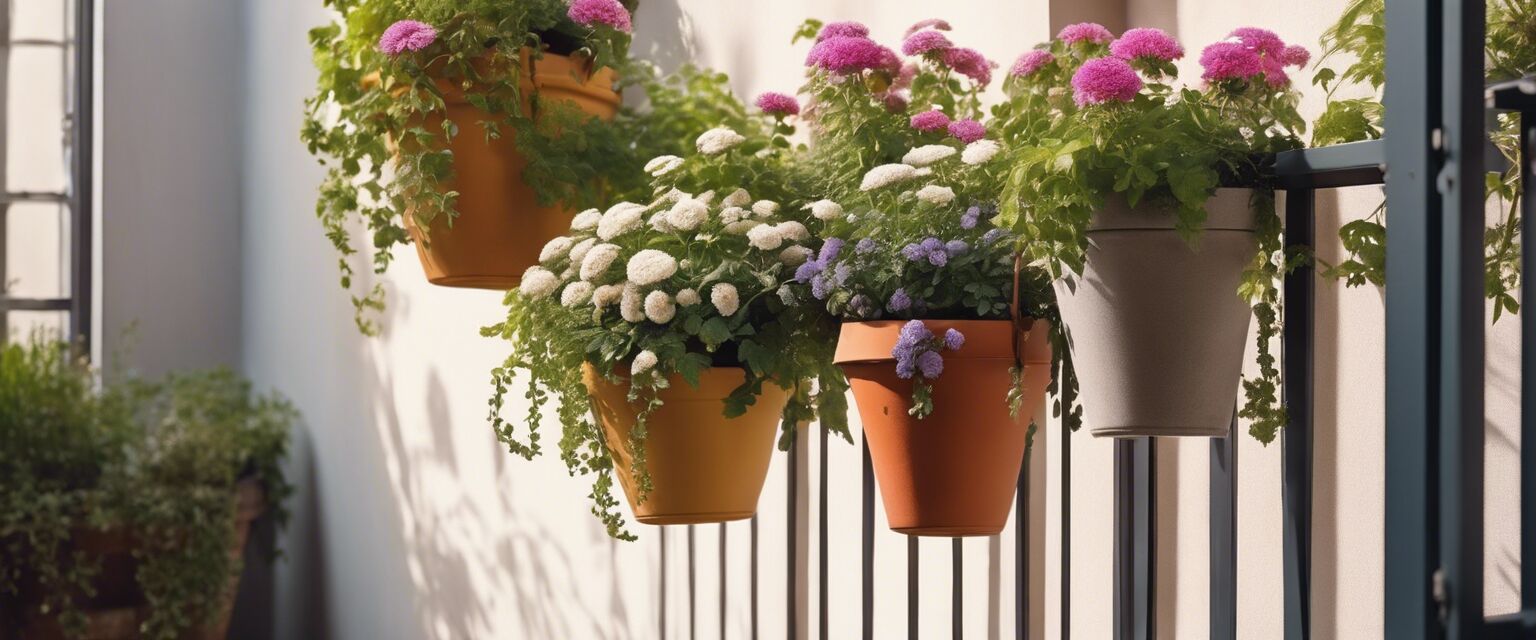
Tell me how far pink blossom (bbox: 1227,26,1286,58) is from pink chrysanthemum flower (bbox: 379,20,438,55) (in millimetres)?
941

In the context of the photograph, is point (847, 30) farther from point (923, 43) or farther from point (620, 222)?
point (620, 222)

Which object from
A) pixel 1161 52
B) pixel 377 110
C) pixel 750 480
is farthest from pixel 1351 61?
pixel 377 110

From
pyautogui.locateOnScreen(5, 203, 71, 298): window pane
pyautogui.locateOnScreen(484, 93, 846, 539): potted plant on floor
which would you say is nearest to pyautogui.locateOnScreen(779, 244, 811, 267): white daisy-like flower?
pyautogui.locateOnScreen(484, 93, 846, 539): potted plant on floor

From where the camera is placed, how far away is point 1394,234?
0.78 m

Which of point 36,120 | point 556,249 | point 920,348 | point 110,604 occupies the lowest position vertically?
point 110,604

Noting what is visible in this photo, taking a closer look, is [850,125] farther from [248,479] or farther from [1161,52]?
[248,479]

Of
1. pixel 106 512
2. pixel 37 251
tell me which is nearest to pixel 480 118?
pixel 106 512

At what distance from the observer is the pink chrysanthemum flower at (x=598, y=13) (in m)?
1.73

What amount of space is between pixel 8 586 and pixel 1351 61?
3.60 m

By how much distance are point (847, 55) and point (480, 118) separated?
1.86 ft

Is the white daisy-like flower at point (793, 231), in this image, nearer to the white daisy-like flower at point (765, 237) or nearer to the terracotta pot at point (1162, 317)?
the white daisy-like flower at point (765, 237)

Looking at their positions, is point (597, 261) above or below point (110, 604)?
above

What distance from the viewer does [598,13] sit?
5.69 ft

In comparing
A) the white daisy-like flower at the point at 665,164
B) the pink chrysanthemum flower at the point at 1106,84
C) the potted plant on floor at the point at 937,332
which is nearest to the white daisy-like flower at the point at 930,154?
the potted plant on floor at the point at 937,332
